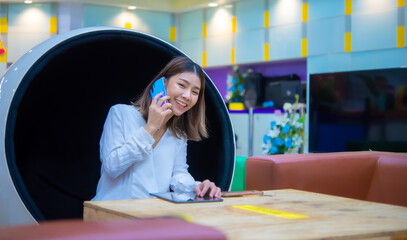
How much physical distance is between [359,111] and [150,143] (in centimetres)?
445

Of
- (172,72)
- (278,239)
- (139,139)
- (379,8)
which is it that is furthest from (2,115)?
(379,8)

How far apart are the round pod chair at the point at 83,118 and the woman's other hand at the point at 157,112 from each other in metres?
0.39

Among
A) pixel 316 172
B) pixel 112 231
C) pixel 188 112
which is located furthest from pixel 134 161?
pixel 112 231

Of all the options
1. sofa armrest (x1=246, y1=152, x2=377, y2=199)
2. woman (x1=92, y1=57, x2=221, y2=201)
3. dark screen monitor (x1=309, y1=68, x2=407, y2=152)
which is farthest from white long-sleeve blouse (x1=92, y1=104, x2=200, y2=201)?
dark screen monitor (x1=309, y1=68, x2=407, y2=152)

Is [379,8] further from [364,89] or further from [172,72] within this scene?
[172,72]

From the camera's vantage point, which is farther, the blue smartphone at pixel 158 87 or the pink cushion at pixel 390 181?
the pink cushion at pixel 390 181

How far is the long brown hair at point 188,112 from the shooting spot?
2.11 m

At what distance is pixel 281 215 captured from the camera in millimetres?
1315

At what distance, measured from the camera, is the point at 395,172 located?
2.38m

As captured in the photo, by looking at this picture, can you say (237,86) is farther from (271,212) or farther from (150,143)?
(271,212)

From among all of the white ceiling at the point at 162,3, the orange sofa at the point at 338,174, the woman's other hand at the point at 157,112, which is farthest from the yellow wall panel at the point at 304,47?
the woman's other hand at the point at 157,112

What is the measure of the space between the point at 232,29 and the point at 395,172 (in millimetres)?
6016

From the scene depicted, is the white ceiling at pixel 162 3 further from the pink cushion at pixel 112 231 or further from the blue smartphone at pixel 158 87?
the pink cushion at pixel 112 231

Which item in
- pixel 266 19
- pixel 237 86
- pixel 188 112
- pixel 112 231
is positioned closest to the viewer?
pixel 112 231
